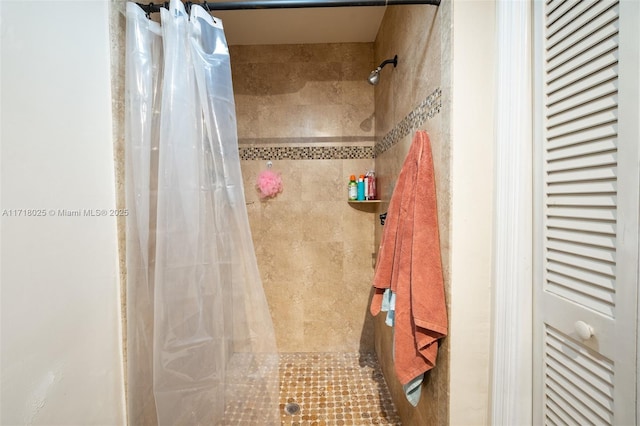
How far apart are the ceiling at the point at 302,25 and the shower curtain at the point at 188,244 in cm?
80

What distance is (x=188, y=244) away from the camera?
0.83m

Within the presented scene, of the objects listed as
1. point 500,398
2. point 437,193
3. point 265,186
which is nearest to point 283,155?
point 265,186

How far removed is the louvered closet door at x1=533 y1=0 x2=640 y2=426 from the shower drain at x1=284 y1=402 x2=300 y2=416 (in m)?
1.09

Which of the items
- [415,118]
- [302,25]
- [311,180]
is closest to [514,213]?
[415,118]

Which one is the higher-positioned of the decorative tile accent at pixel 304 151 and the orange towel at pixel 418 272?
the decorative tile accent at pixel 304 151

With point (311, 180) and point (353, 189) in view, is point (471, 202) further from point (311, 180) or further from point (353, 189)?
point (311, 180)

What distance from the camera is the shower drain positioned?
129 centimetres

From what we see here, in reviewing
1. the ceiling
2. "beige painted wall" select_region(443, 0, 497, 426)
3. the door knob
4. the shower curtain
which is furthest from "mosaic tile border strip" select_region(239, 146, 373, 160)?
the door knob

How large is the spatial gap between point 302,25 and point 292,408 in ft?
7.68

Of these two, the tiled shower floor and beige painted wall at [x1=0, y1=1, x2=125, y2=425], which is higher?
beige painted wall at [x1=0, y1=1, x2=125, y2=425]

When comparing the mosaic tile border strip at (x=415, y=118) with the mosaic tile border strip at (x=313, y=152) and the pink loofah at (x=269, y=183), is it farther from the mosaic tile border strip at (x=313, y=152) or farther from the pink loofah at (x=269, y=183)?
the pink loofah at (x=269, y=183)

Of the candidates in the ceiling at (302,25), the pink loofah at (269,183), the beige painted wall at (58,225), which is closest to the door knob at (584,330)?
the beige painted wall at (58,225)

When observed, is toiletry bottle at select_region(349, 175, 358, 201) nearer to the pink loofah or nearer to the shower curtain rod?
the pink loofah

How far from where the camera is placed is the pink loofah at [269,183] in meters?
1.78
